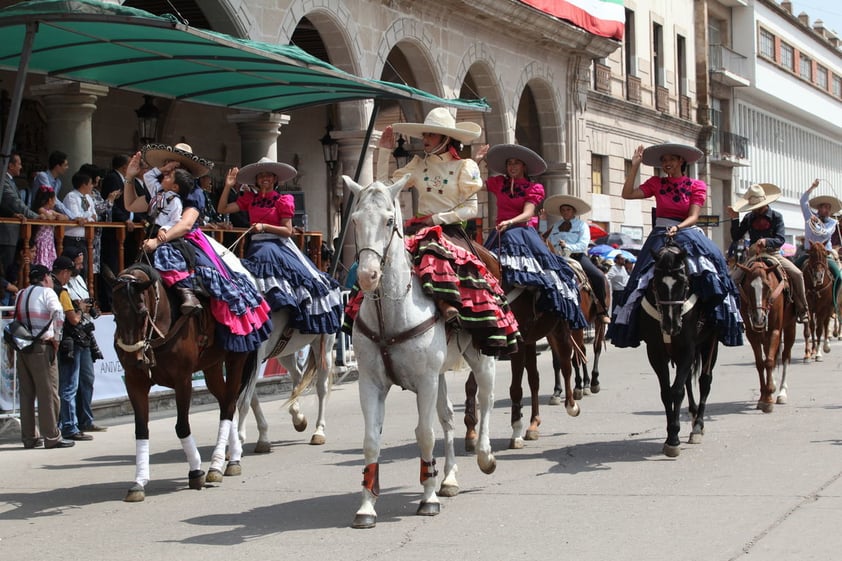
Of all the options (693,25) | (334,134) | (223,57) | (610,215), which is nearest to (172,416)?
(223,57)

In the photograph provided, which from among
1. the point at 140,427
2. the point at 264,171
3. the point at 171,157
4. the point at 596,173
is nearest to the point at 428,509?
the point at 140,427

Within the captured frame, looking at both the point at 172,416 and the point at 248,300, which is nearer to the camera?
the point at 248,300

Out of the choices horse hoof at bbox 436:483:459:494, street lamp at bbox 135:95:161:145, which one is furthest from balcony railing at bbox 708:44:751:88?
horse hoof at bbox 436:483:459:494

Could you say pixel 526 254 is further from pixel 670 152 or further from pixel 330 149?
pixel 330 149

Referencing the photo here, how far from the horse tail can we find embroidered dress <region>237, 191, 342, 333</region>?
857 millimetres

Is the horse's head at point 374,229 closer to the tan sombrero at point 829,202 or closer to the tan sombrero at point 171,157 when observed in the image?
the tan sombrero at point 171,157

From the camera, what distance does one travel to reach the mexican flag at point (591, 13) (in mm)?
29922

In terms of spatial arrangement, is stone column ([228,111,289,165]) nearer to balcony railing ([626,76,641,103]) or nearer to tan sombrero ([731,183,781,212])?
tan sombrero ([731,183,781,212])

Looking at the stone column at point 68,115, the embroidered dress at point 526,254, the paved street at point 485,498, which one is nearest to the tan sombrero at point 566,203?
the paved street at point 485,498

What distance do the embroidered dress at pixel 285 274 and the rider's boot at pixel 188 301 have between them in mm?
1893

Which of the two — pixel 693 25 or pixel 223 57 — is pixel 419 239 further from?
pixel 693 25

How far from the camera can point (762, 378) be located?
13242 millimetres

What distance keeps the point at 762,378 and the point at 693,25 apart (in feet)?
114

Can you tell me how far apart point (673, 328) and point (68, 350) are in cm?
597
